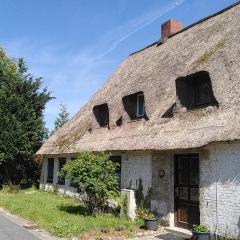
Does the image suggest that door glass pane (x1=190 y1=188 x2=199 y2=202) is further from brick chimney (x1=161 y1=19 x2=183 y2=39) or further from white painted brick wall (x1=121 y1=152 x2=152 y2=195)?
brick chimney (x1=161 y1=19 x2=183 y2=39)

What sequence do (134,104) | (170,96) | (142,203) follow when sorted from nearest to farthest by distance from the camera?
(142,203), (170,96), (134,104)

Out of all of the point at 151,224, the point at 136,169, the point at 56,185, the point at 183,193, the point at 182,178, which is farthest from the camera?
the point at 56,185

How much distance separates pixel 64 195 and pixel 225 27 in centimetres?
1148

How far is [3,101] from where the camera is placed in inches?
983

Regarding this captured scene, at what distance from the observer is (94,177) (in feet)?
46.5

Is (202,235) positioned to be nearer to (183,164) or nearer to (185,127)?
(183,164)

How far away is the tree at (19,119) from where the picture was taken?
24.4 meters

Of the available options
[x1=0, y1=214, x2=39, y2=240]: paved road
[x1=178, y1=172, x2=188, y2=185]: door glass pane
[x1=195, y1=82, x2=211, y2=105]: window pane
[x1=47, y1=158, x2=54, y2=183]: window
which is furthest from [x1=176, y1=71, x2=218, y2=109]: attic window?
[x1=47, y1=158, x2=54, y2=183]: window

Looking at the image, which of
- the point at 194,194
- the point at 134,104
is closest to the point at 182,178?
the point at 194,194

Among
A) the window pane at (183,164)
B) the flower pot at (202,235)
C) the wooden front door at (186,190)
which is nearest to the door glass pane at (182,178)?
the wooden front door at (186,190)

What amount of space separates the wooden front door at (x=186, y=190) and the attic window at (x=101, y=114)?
713 cm

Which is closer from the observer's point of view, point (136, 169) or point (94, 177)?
point (94, 177)

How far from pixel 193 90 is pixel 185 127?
175cm

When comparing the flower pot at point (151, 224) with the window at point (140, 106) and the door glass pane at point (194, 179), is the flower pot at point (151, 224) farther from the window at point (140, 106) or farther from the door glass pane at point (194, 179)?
the window at point (140, 106)
